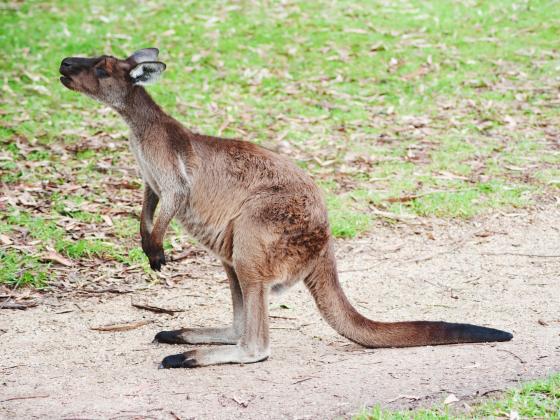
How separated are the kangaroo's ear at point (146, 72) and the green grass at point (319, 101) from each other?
6.29 ft

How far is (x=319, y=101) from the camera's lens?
10.5 m

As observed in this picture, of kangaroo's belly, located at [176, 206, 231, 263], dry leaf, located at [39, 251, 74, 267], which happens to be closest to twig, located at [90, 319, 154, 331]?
kangaroo's belly, located at [176, 206, 231, 263]

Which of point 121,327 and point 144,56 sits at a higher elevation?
point 144,56

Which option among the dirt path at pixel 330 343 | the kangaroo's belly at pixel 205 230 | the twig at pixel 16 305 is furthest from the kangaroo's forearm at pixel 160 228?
the twig at pixel 16 305

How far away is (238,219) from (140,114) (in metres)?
1.01

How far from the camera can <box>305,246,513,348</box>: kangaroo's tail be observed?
485 cm

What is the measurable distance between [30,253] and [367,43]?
708cm

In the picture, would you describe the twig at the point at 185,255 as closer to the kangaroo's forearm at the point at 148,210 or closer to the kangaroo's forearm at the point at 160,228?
the kangaroo's forearm at the point at 148,210

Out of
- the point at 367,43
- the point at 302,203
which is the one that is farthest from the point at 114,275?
the point at 367,43

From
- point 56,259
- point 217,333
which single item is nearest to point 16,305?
point 56,259

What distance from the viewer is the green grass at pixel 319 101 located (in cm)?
791

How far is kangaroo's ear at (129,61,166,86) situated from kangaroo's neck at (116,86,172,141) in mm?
101

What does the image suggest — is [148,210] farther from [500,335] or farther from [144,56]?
[500,335]

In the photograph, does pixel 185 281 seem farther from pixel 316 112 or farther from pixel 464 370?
pixel 316 112
